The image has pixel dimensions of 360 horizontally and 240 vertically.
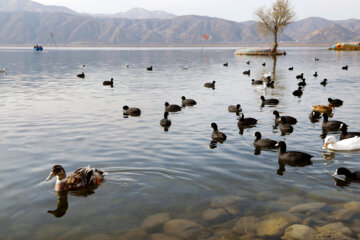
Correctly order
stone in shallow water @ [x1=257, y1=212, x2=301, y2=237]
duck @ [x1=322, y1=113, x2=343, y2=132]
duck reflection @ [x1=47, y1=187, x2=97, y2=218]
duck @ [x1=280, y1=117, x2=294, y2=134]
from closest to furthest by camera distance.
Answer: stone in shallow water @ [x1=257, y1=212, x2=301, y2=237] → duck reflection @ [x1=47, y1=187, x2=97, y2=218] → duck @ [x1=280, y1=117, x2=294, y2=134] → duck @ [x1=322, y1=113, x2=343, y2=132]

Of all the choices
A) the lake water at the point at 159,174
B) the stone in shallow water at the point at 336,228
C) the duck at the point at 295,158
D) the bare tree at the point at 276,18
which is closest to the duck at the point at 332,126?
the lake water at the point at 159,174

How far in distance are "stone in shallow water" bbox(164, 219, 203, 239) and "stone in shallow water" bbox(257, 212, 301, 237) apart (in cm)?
152

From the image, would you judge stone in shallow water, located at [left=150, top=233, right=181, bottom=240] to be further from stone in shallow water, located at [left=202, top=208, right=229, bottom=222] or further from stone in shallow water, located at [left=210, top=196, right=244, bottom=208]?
stone in shallow water, located at [left=210, top=196, right=244, bottom=208]

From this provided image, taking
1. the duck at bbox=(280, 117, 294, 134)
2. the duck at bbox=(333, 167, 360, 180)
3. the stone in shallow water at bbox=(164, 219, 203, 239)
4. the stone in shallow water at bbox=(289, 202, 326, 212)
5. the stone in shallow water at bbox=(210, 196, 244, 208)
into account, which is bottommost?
the stone in shallow water at bbox=(164, 219, 203, 239)

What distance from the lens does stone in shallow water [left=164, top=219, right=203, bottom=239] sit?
324 inches

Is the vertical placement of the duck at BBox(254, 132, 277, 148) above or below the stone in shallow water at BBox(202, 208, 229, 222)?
above

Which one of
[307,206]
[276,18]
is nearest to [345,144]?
[307,206]

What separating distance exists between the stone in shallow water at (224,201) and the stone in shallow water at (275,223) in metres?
1.13

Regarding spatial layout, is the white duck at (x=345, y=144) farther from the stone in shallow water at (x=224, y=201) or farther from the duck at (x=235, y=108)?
the duck at (x=235, y=108)

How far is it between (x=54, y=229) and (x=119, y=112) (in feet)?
48.9

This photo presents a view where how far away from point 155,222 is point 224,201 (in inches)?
84.5

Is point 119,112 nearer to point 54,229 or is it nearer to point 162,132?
point 162,132

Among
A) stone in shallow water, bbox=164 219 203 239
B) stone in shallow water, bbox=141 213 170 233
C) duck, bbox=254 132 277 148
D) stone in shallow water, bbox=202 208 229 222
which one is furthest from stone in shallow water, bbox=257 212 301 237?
duck, bbox=254 132 277 148

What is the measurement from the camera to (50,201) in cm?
1017
